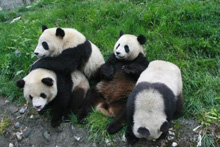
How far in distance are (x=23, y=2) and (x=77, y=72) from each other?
21.8 feet

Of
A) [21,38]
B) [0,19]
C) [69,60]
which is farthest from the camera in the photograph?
[0,19]

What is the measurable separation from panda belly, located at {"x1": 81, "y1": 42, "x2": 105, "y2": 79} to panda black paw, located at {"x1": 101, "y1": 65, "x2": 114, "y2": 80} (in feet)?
0.69

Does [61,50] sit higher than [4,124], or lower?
higher

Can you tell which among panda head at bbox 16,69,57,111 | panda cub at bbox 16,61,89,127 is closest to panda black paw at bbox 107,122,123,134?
panda cub at bbox 16,61,89,127

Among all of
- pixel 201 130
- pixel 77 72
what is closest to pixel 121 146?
pixel 201 130

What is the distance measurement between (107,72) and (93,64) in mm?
369

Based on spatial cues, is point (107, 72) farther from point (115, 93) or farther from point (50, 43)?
point (50, 43)

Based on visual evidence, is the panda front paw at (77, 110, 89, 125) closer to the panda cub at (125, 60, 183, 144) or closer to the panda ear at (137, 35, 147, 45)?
the panda cub at (125, 60, 183, 144)

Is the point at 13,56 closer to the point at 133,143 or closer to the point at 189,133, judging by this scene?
the point at 133,143

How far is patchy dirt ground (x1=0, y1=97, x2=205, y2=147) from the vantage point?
391cm

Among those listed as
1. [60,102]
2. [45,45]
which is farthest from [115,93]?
[45,45]

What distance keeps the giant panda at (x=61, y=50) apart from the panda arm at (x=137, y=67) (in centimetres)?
79

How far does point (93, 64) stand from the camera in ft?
15.7

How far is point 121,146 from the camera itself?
154 inches
